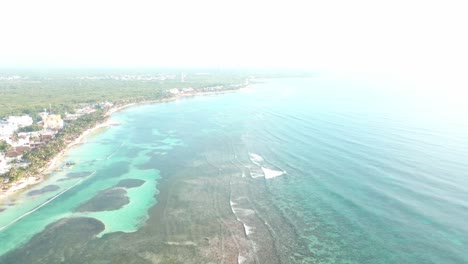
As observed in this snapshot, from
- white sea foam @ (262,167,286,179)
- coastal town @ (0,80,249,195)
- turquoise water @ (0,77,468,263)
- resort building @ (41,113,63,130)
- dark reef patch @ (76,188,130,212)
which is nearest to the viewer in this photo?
turquoise water @ (0,77,468,263)

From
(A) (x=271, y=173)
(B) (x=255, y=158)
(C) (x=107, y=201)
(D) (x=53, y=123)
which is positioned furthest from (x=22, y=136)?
(A) (x=271, y=173)

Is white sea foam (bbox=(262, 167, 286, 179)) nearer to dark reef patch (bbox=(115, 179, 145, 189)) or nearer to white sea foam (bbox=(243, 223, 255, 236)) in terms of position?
white sea foam (bbox=(243, 223, 255, 236))

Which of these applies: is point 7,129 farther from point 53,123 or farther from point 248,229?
point 248,229

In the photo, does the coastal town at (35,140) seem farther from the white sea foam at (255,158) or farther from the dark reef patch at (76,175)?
the white sea foam at (255,158)

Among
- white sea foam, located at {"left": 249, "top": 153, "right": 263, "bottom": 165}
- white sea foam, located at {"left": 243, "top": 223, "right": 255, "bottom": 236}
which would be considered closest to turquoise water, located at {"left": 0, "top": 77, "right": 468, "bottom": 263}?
white sea foam, located at {"left": 243, "top": 223, "right": 255, "bottom": 236}

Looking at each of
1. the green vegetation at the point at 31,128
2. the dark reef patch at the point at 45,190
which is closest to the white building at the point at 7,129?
the green vegetation at the point at 31,128

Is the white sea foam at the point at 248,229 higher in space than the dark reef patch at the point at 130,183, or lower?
higher

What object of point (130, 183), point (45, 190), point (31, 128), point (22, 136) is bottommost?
point (45, 190)
